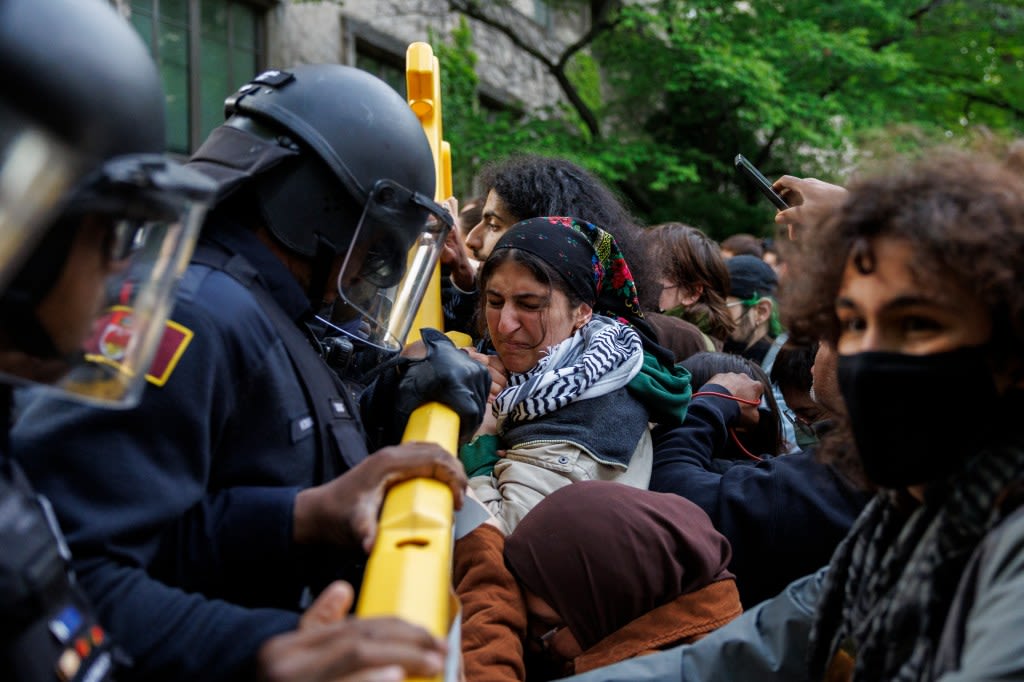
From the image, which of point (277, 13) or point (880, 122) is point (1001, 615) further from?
point (880, 122)

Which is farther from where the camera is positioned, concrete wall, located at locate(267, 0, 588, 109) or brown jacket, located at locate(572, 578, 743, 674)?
concrete wall, located at locate(267, 0, 588, 109)

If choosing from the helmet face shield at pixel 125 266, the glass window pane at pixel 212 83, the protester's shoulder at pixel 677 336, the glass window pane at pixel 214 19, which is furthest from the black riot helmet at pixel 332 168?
the glass window pane at pixel 214 19

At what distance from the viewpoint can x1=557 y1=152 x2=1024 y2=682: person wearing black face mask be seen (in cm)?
158

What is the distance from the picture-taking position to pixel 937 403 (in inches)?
66.0

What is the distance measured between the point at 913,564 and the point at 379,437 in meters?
1.47

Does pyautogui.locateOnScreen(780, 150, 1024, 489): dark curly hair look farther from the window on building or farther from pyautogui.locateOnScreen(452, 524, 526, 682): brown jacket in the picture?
the window on building

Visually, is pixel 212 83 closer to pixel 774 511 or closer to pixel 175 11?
pixel 175 11

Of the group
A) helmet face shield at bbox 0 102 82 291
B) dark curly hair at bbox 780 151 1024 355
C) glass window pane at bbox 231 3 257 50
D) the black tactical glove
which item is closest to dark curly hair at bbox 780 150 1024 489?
dark curly hair at bbox 780 151 1024 355

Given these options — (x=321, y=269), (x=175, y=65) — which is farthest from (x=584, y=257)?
(x=175, y=65)

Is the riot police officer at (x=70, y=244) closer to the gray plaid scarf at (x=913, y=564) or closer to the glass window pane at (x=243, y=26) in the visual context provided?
the gray plaid scarf at (x=913, y=564)

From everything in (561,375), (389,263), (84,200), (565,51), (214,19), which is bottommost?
(565,51)

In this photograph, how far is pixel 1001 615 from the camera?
1.46 m

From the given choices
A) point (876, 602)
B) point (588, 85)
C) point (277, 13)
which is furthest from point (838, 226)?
point (588, 85)

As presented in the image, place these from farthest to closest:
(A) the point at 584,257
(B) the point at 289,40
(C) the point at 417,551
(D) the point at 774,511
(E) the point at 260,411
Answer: (B) the point at 289,40, (A) the point at 584,257, (D) the point at 774,511, (E) the point at 260,411, (C) the point at 417,551
